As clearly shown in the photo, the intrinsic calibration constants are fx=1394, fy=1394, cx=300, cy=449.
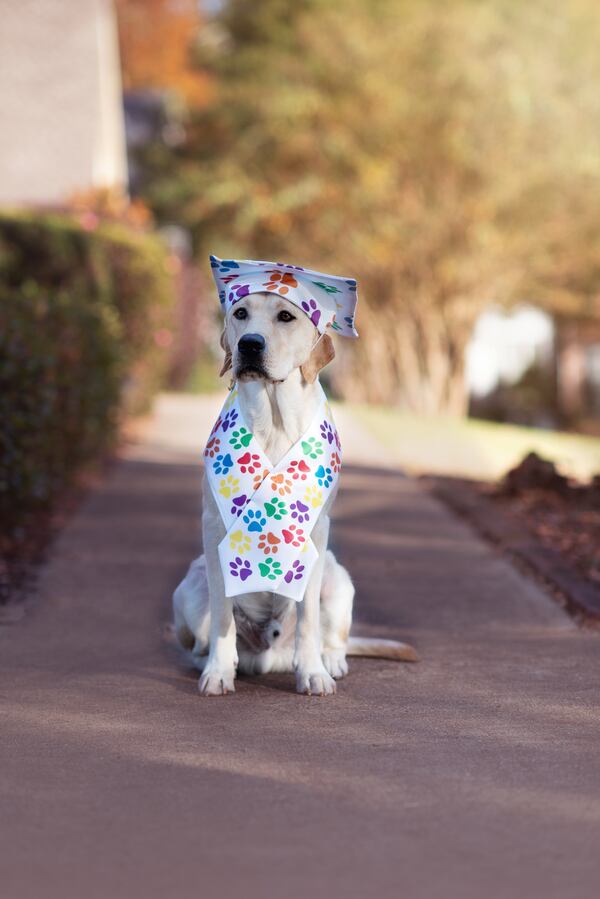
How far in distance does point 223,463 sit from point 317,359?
538 mm

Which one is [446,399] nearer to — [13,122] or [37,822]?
[13,122]

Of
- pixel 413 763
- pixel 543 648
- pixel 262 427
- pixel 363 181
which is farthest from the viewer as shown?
pixel 363 181

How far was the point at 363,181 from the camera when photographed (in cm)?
2675

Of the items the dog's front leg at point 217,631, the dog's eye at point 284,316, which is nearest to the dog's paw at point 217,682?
the dog's front leg at point 217,631

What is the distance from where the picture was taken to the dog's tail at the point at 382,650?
5926mm

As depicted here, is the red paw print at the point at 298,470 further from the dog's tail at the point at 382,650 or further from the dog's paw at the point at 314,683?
the dog's tail at the point at 382,650

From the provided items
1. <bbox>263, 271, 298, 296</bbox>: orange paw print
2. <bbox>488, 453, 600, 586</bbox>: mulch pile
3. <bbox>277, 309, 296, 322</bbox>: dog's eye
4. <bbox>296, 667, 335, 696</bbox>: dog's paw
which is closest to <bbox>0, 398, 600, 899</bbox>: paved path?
<bbox>296, 667, 335, 696</bbox>: dog's paw

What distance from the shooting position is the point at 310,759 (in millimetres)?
4473

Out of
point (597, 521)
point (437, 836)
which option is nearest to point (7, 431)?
point (597, 521)

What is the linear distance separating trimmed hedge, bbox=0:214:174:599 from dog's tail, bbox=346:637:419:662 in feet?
8.43

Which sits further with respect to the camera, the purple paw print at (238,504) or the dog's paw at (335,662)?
the dog's paw at (335,662)

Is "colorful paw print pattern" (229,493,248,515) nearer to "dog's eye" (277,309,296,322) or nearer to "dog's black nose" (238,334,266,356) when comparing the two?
"dog's black nose" (238,334,266,356)

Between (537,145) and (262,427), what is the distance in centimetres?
2029

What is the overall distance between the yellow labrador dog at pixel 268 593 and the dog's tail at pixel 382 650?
0.23 meters
